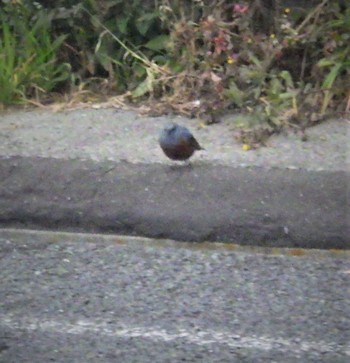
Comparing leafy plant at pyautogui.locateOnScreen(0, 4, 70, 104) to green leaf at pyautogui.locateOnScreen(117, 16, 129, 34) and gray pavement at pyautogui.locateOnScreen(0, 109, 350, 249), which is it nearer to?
green leaf at pyautogui.locateOnScreen(117, 16, 129, 34)

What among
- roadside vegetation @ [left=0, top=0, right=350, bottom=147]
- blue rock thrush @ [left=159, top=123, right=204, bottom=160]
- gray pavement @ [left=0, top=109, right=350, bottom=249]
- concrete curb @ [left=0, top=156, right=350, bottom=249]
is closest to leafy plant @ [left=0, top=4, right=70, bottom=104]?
roadside vegetation @ [left=0, top=0, right=350, bottom=147]

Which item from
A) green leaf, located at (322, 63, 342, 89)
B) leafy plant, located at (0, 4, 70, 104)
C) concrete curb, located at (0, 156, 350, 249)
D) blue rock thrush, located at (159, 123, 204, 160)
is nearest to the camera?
concrete curb, located at (0, 156, 350, 249)

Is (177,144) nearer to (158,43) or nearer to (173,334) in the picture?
(158,43)

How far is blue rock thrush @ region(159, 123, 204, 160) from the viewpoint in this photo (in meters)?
7.14

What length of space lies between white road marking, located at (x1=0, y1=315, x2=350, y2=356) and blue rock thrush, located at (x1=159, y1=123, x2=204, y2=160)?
2119 millimetres

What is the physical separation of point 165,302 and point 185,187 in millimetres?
1609

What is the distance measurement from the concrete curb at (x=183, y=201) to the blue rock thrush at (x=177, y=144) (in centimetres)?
12

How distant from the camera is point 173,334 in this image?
511cm

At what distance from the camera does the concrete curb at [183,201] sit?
6.58 meters

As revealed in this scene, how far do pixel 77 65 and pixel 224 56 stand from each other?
146 cm

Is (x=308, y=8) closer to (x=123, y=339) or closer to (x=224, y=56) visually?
(x=224, y=56)

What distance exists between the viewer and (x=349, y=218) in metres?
6.59

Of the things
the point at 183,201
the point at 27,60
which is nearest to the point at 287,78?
the point at 183,201

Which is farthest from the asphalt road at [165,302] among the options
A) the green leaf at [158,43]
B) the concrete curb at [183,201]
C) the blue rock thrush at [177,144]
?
the green leaf at [158,43]
